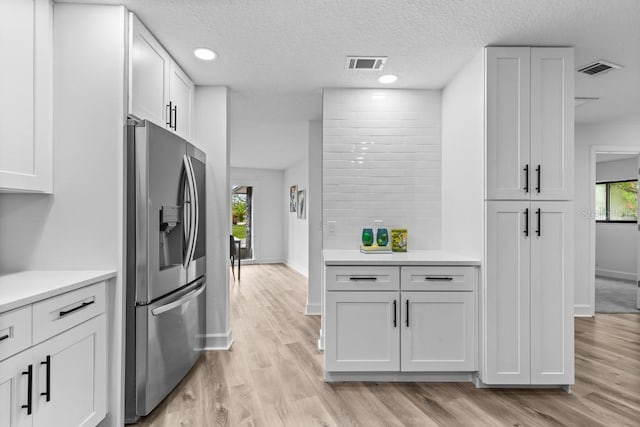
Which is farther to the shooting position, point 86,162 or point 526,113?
point 526,113

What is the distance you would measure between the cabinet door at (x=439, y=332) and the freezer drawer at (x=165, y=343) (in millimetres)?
1597

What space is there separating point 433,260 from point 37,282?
2.36m

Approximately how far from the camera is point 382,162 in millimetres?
3176

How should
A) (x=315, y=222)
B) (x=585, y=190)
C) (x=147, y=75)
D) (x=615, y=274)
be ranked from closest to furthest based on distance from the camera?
1. (x=147, y=75)
2. (x=315, y=222)
3. (x=585, y=190)
4. (x=615, y=274)

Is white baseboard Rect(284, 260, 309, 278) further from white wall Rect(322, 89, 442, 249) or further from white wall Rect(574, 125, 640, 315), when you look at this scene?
white wall Rect(574, 125, 640, 315)

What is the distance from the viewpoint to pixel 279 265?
28.0ft

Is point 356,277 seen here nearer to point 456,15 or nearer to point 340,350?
point 340,350

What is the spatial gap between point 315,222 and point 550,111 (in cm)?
259

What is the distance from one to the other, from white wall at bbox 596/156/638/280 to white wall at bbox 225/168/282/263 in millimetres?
7018

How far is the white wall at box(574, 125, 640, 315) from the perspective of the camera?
4.27 m

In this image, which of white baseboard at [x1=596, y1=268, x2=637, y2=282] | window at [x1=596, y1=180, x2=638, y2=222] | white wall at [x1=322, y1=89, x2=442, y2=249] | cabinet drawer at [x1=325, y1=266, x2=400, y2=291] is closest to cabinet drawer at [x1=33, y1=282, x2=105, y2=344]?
cabinet drawer at [x1=325, y1=266, x2=400, y2=291]

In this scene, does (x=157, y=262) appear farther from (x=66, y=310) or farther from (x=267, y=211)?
(x=267, y=211)

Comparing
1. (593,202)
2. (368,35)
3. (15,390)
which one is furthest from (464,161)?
(15,390)

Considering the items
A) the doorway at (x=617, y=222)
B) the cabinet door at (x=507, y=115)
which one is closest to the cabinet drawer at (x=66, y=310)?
the cabinet door at (x=507, y=115)
